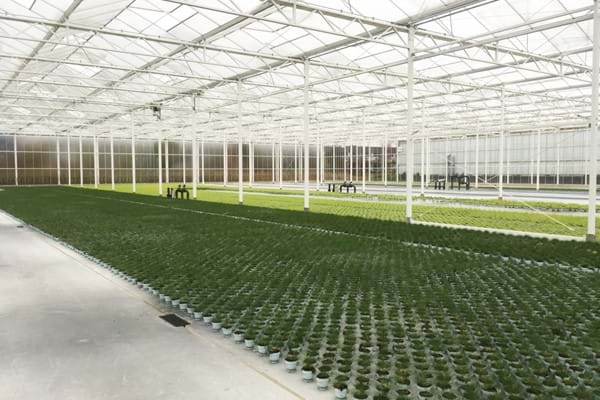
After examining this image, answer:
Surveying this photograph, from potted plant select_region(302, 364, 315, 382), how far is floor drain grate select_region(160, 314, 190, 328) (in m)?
1.89

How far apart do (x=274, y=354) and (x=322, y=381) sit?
0.72 meters

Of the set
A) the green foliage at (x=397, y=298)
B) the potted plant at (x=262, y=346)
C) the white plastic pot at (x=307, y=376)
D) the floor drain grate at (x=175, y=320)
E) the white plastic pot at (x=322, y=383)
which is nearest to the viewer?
the white plastic pot at (x=322, y=383)

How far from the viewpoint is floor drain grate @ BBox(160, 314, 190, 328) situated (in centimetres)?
541

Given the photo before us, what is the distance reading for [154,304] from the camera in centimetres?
627

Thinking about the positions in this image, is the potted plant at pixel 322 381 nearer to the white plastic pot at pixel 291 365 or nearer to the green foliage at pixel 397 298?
the green foliage at pixel 397 298

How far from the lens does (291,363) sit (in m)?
4.21

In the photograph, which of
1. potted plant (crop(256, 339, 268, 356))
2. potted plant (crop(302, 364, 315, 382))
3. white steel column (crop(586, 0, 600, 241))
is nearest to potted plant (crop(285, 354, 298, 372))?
potted plant (crop(302, 364, 315, 382))

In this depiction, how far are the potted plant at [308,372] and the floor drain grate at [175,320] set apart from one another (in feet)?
6.21

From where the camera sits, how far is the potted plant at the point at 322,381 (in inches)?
150

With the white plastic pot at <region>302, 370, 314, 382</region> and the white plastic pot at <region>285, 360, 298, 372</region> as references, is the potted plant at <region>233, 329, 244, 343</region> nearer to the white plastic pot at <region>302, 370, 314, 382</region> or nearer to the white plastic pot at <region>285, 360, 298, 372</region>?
the white plastic pot at <region>285, 360, 298, 372</region>

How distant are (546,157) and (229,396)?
50976mm

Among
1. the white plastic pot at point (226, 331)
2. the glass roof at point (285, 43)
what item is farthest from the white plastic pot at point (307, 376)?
the glass roof at point (285, 43)

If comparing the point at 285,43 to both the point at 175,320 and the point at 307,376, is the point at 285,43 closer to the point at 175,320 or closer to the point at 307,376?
the point at 175,320

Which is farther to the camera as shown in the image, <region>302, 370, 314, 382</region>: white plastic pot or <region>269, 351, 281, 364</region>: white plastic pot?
<region>269, 351, 281, 364</region>: white plastic pot
